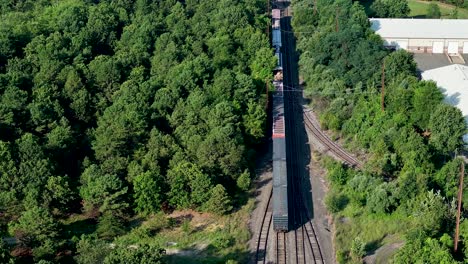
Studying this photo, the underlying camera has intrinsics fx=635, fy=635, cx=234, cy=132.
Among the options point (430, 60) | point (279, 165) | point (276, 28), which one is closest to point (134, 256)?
point (279, 165)

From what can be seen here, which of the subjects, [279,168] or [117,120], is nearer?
[279,168]

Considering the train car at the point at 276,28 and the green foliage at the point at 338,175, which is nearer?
the green foliage at the point at 338,175

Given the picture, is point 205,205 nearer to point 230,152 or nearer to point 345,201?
point 230,152

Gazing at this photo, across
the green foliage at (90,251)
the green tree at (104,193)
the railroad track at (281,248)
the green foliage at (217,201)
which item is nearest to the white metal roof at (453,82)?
the railroad track at (281,248)

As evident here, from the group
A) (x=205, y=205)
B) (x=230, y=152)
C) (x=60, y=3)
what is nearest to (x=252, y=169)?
(x=230, y=152)

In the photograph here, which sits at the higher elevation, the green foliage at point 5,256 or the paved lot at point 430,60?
the paved lot at point 430,60

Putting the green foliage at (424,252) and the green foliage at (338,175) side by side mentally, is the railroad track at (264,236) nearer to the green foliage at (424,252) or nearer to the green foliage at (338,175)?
the green foliage at (338,175)

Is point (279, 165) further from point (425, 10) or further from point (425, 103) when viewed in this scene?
point (425, 10)

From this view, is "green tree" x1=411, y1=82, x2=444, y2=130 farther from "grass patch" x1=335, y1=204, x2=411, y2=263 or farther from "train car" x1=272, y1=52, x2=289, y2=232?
"grass patch" x1=335, y1=204, x2=411, y2=263
